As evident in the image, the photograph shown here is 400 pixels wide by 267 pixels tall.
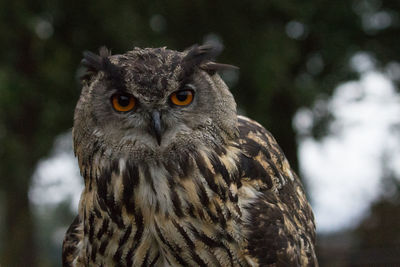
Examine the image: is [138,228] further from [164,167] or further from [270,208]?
[270,208]

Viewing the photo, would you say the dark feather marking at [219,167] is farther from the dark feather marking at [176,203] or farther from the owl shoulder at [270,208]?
the dark feather marking at [176,203]

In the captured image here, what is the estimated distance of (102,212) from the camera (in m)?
2.72

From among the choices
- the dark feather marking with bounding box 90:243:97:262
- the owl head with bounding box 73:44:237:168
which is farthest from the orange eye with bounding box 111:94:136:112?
the dark feather marking with bounding box 90:243:97:262

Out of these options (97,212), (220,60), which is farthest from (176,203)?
(220,60)

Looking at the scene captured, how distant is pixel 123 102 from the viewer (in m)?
2.63

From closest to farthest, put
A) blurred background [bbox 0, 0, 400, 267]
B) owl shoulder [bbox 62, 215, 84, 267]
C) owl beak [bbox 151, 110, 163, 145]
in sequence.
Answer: owl beak [bbox 151, 110, 163, 145]
owl shoulder [bbox 62, 215, 84, 267]
blurred background [bbox 0, 0, 400, 267]

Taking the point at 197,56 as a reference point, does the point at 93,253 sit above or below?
below

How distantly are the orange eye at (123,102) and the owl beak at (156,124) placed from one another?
0.41 ft

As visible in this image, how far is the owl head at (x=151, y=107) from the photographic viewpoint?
256 cm

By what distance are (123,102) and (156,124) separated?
8.9 inches

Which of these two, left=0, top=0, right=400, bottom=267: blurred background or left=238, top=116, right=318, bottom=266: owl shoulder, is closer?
left=238, top=116, right=318, bottom=266: owl shoulder

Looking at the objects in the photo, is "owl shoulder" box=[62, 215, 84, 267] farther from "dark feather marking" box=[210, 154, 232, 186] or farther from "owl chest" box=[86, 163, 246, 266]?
"dark feather marking" box=[210, 154, 232, 186]

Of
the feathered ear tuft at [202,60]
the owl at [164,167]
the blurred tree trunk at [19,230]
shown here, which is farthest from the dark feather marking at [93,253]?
the blurred tree trunk at [19,230]

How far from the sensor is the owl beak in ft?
8.30
